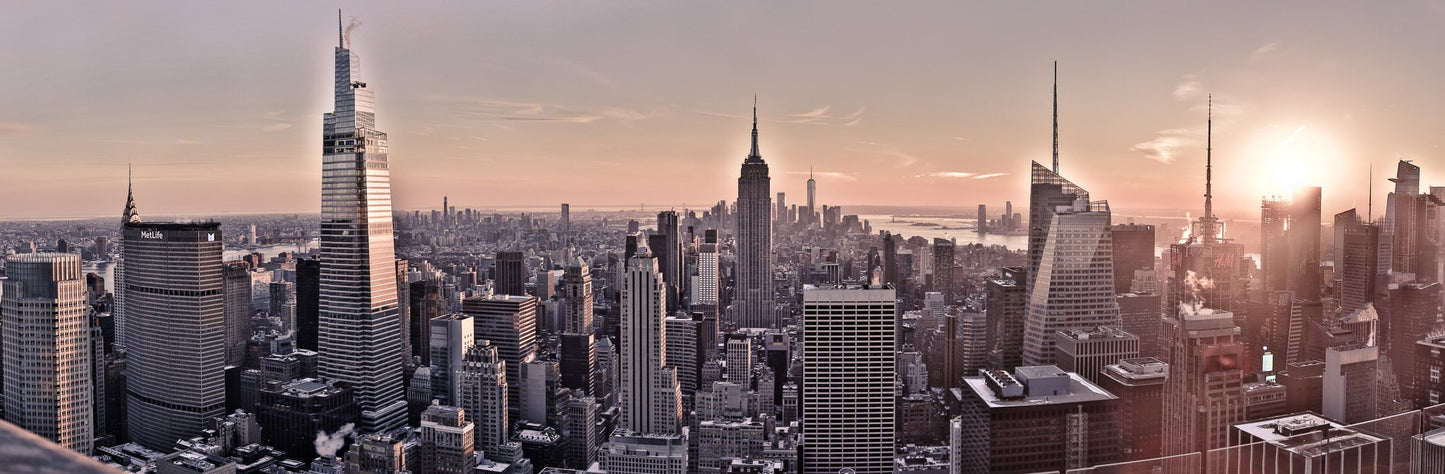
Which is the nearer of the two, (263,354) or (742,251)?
(263,354)

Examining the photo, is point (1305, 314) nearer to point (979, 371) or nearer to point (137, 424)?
point (979, 371)

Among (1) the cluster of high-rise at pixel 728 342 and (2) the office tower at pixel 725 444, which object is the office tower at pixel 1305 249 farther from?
(2) the office tower at pixel 725 444

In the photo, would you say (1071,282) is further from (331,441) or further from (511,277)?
(331,441)

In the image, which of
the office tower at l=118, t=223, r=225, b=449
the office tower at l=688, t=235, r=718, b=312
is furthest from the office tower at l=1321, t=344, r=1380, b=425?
the office tower at l=118, t=223, r=225, b=449

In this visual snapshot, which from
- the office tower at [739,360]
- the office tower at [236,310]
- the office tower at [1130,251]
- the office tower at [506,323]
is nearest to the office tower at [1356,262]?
the office tower at [1130,251]

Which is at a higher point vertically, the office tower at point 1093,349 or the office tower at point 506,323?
the office tower at point 1093,349

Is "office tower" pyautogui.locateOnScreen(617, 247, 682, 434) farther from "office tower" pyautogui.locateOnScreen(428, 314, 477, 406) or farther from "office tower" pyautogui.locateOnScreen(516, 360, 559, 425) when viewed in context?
"office tower" pyautogui.locateOnScreen(428, 314, 477, 406)

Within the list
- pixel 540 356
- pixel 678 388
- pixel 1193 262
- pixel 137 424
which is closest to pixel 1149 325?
pixel 1193 262
